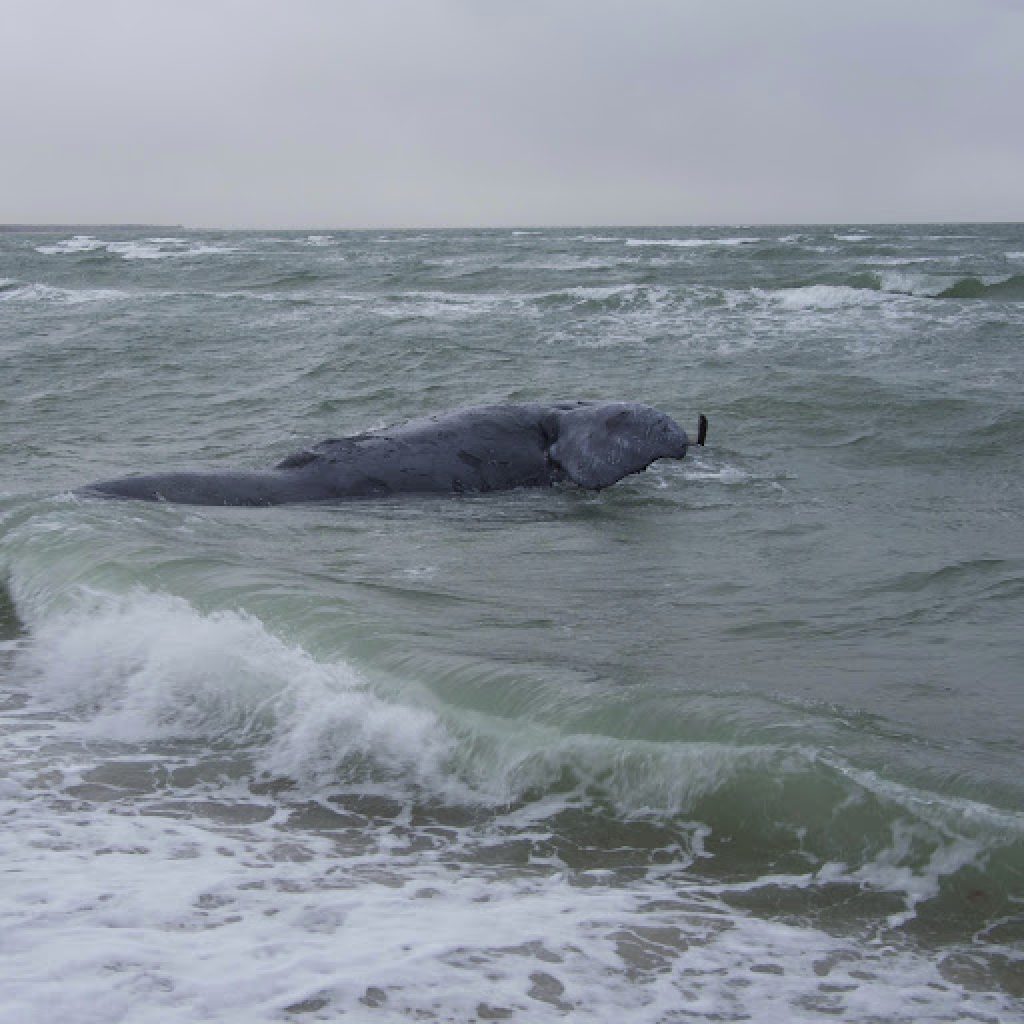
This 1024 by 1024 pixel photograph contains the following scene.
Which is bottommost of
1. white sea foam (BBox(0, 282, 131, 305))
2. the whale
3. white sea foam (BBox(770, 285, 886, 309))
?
the whale

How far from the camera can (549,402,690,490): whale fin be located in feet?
28.6

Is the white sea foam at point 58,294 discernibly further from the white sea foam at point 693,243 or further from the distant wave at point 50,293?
the white sea foam at point 693,243

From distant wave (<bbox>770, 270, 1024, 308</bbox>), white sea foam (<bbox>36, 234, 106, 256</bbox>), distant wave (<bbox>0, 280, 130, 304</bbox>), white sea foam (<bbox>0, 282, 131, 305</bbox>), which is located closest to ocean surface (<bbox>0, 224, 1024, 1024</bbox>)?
distant wave (<bbox>770, 270, 1024, 308</bbox>)

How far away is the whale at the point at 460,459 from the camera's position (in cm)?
857

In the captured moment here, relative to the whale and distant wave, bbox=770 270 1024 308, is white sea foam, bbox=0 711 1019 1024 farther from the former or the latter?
distant wave, bbox=770 270 1024 308

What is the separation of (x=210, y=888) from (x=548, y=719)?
151 centimetres

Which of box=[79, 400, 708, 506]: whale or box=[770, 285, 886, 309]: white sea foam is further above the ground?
box=[770, 285, 886, 309]: white sea foam

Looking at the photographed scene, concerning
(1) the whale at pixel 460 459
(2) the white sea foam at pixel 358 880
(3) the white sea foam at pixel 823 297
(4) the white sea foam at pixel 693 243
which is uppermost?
(4) the white sea foam at pixel 693 243

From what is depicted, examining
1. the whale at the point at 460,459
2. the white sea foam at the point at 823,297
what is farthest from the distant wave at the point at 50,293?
the whale at the point at 460,459

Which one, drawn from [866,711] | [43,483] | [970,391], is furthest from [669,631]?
[970,391]

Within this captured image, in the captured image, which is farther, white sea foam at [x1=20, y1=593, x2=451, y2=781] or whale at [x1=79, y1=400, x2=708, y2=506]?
whale at [x1=79, y1=400, x2=708, y2=506]

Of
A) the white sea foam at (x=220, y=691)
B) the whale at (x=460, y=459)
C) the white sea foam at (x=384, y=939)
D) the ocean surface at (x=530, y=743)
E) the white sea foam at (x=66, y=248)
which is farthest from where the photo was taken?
the white sea foam at (x=66, y=248)

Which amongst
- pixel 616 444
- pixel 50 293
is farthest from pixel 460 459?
pixel 50 293

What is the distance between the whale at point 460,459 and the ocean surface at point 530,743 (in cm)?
24
